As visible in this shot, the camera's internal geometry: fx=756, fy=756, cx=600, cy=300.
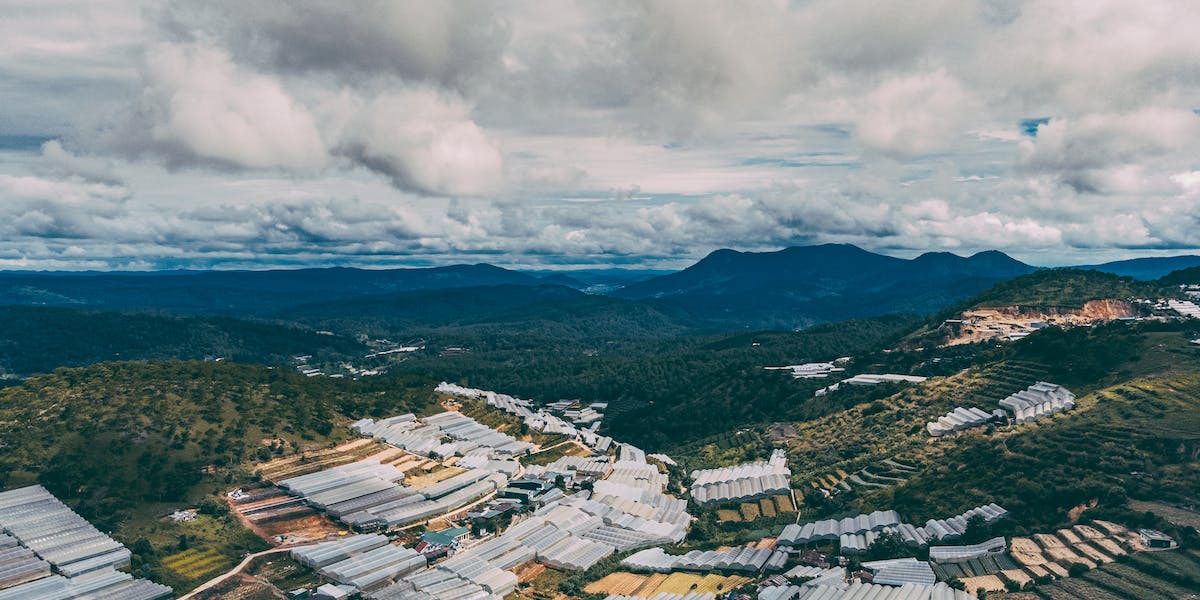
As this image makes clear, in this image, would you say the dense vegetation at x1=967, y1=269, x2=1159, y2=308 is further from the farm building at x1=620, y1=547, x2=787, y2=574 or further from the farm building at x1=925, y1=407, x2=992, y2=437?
the farm building at x1=620, y1=547, x2=787, y2=574

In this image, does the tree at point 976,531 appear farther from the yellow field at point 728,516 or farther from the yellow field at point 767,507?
the yellow field at point 728,516

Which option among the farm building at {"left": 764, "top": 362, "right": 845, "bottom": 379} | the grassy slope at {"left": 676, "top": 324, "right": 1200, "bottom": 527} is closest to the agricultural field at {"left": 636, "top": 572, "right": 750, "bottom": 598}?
the grassy slope at {"left": 676, "top": 324, "right": 1200, "bottom": 527}

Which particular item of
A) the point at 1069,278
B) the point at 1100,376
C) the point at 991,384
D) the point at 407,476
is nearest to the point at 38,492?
the point at 407,476

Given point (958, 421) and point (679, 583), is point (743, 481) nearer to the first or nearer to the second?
point (958, 421)

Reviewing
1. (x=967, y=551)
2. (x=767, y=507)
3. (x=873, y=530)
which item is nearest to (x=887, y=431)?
(x=767, y=507)

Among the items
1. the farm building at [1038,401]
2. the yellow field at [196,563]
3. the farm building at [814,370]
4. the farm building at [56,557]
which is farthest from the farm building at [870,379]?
the farm building at [56,557]

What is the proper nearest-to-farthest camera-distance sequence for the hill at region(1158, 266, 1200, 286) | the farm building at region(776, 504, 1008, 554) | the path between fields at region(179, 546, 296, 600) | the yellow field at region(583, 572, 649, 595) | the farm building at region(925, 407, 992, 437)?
the path between fields at region(179, 546, 296, 600), the yellow field at region(583, 572, 649, 595), the farm building at region(776, 504, 1008, 554), the farm building at region(925, 407, 992, 437), the hill at region(1158, 266, 1200, 286)
